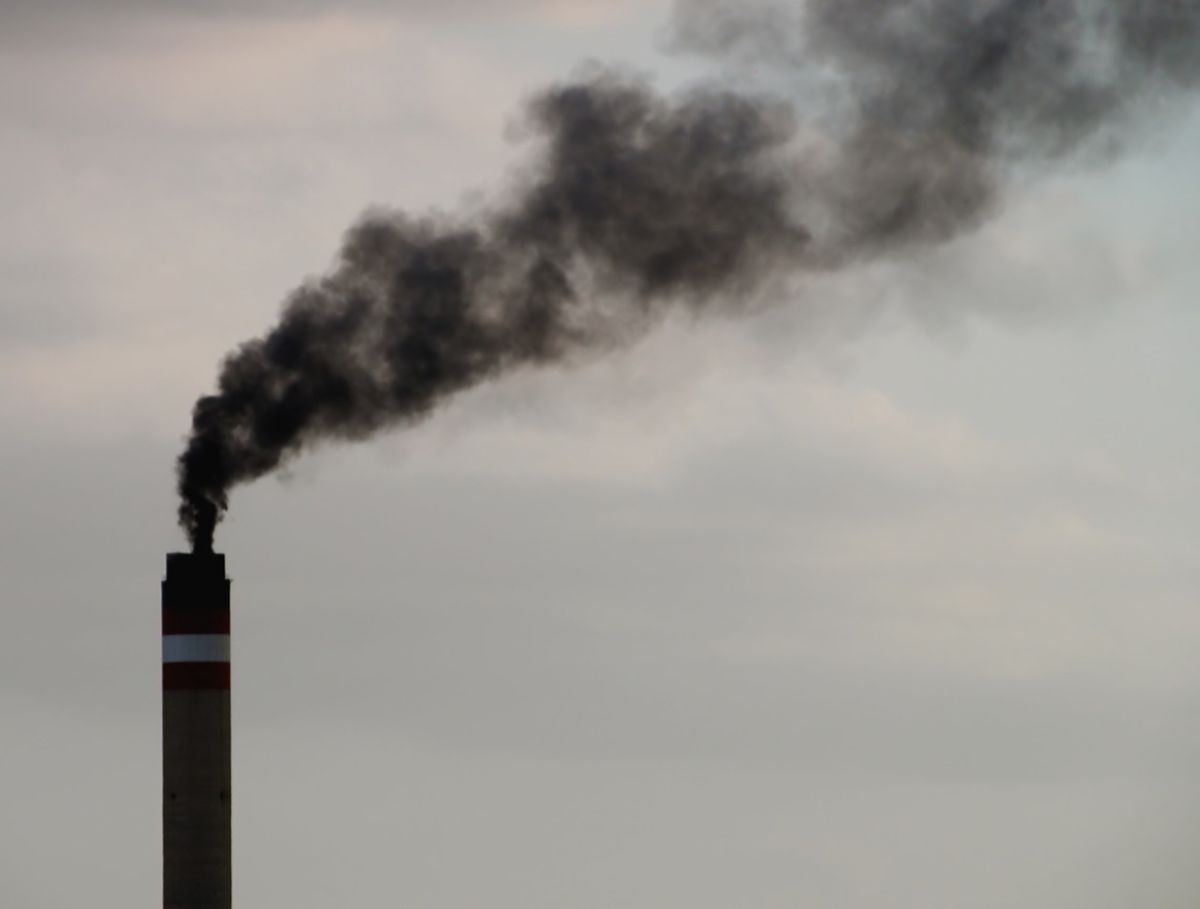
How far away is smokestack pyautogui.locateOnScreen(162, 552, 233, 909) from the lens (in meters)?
40.7

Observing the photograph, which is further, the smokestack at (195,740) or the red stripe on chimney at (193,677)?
the red stripe on chimney at (193,677)

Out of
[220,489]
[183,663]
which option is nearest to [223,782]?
[183,663]

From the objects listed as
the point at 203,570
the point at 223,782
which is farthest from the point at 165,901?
the point at 203,570

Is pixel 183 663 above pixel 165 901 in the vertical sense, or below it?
above

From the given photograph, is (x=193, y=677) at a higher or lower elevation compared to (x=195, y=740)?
higher

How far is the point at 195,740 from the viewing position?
134 feet

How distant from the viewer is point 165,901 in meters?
40.9

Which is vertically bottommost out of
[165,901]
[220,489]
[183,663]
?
[165,901]

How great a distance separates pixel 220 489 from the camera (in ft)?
140

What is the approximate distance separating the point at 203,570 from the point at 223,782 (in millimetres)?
3677

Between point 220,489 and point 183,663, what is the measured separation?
3.32m

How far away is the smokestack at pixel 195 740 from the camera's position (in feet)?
134

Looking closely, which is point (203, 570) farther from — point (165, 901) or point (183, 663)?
point (165, 901)

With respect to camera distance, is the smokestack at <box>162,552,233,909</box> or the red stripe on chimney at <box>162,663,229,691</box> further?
the red stripe on chimney at <box>162,663,229,691</box>
